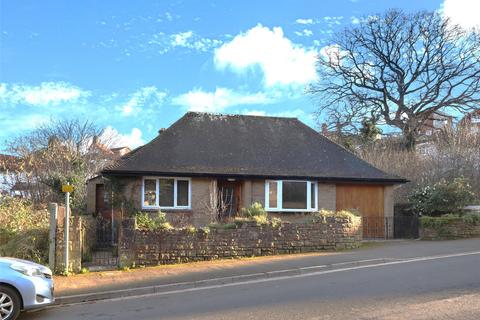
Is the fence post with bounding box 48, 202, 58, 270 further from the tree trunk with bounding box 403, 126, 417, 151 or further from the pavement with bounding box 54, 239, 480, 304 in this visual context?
the tree trunk with bounding box 403, 126, 417, 151

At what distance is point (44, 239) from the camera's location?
13336mm

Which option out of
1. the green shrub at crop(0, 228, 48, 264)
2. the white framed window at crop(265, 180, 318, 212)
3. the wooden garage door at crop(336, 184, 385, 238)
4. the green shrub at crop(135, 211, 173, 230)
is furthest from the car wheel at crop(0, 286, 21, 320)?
the wooden garage door at crop(336, 184, 385, 238)

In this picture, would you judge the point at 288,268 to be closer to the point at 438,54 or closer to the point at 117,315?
the point at 117,315

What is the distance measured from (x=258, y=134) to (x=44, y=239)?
12.6 metres

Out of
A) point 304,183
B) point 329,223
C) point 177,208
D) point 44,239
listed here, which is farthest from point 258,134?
point 44,239

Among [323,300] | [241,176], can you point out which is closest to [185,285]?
[323,300]

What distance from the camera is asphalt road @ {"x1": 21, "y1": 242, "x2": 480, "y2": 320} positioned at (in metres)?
7.87

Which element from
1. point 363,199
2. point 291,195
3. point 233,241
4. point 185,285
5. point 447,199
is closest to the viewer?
point 185,285

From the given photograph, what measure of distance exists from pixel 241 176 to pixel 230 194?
1.27m

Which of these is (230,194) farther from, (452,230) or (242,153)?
(452,230)

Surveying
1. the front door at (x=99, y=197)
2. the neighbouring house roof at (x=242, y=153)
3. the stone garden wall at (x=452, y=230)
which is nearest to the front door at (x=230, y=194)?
the neighbouring house roof at (x=242, y=153)

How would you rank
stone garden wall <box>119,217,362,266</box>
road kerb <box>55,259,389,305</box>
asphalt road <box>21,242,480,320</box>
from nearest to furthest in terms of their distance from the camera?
asphalt road <box>21,242,480,320</box>, road kerb <box>55,259,389,305</box>, stone garden wall <box>119,217,362,266</box>

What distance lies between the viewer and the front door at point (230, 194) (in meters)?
21.3

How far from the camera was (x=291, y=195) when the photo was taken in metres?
21.4
